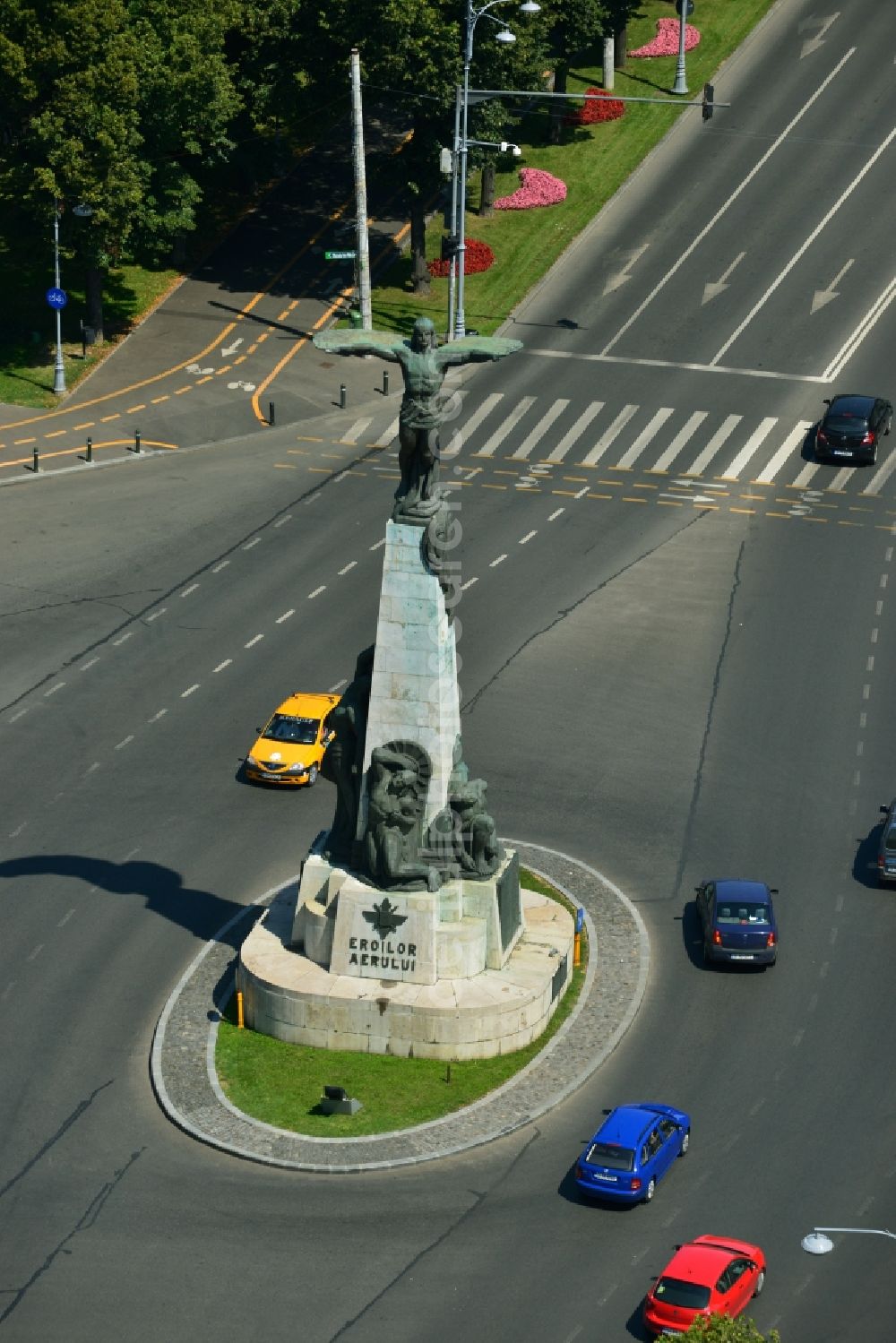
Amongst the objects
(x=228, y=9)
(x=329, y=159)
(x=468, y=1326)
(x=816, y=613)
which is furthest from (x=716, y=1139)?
(x=329, y=159)

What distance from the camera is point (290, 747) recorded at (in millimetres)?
77250

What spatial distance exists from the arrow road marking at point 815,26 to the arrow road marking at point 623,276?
72.7 ft

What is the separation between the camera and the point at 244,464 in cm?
10206

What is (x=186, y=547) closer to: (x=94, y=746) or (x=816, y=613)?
(x=94, y=746)

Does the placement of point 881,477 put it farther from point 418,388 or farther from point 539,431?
point 418,388

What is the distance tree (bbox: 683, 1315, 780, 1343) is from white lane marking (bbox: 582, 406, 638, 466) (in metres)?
58.5

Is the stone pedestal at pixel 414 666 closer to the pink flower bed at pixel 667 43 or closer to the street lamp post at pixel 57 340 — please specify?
the street lamp post at pixel 57 340

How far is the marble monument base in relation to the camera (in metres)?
63.0

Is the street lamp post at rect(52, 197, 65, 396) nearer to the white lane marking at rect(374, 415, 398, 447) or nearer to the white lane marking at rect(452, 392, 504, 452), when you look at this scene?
the white lane marking at rect(374, 415, 398, 447)

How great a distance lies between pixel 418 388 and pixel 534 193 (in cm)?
6665

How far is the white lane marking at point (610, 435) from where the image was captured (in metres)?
102

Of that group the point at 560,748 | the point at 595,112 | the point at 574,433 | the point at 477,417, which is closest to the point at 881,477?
the point at 574,433

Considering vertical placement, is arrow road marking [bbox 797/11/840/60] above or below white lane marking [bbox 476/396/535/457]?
above

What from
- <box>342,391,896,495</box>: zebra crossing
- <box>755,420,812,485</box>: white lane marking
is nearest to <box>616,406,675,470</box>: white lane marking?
<box>342,391,896,495</box>: zebra crossing
